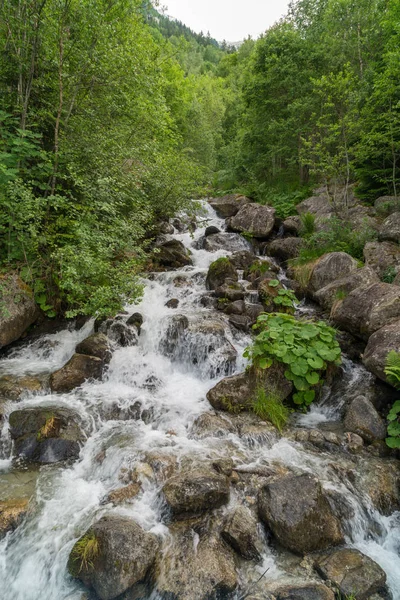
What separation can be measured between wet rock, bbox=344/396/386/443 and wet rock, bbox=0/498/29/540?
17.2 ft

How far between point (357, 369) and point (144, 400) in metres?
4.69

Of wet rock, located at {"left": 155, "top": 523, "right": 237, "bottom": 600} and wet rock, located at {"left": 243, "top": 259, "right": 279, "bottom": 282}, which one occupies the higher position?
wet rock, located at {"left": 243, "top": 259, "right": 279, "bottom": 282}

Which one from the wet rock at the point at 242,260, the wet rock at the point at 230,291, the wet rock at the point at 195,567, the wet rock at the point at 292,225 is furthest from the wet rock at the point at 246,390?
the wet rock at the point at 292,225

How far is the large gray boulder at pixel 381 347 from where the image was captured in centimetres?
569

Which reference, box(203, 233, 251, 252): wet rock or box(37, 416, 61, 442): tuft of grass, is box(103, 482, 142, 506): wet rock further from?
box(203, 233, 251, 252): wet rock

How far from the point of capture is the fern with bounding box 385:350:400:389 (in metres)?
5.15

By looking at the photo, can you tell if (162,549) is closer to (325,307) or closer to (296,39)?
(325,307)

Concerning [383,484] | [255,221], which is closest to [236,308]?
[383,484]

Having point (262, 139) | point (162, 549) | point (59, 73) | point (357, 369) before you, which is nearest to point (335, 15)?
point (262, 139)

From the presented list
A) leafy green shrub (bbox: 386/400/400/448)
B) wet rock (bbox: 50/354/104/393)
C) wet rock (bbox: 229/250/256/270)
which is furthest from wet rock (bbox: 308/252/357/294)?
wet rock (bbox: 50/354/104/393)

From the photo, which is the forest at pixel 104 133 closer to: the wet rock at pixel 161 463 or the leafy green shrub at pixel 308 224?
the leafy green shrub at pixel 308 224

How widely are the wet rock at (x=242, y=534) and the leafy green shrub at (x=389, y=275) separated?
22.5 ft

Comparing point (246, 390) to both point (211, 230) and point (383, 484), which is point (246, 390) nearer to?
point (383, 484)

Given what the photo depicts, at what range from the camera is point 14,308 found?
7551 mm
